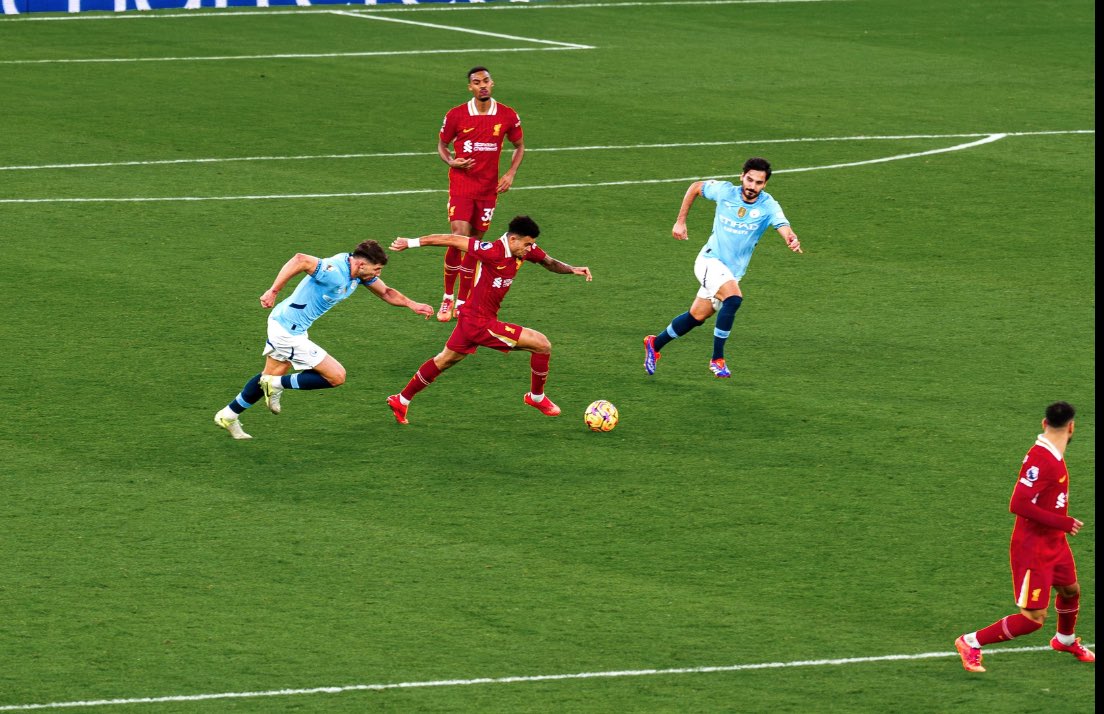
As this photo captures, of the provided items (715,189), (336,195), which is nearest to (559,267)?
(715,189)

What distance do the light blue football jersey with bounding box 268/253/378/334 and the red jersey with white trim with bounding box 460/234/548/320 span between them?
Answer: 2.93ft

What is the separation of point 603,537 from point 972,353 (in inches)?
239

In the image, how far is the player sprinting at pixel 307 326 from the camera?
49.7 feet

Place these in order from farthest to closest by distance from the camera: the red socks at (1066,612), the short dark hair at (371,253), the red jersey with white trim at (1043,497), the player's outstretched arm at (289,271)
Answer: the short dark hair at (371,253) → the player's outstretched arm at (289,271) → the red socks at (1066,612) → the red jersey with white trim at (1043,497)

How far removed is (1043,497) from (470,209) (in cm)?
959

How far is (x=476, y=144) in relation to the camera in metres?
19.1

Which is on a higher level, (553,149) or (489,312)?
(553,149)

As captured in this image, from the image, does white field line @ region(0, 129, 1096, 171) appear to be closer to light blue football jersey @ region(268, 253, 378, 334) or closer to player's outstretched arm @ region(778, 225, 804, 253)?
player's outstretched arm @ region(778, 225, 804, 253)

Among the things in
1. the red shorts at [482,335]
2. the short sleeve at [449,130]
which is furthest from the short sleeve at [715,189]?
the short sleeve at [449,130]

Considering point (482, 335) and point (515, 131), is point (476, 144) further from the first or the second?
point (482, 335)

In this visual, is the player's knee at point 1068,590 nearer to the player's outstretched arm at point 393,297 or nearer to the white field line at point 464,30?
the player's outstretched arm at point 393,297

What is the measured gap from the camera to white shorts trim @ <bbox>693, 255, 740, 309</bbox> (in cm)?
1716

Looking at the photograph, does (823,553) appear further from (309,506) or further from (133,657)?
(133,657)

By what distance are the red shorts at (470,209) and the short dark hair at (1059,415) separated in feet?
30.6
